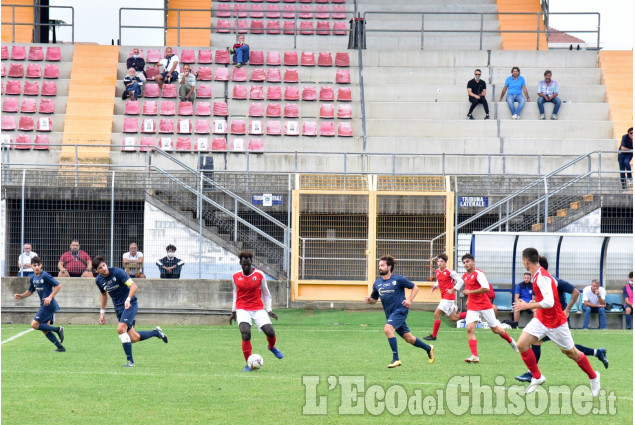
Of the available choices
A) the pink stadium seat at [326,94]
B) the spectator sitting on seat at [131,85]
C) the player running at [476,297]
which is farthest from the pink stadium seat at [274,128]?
the player running at [476,297]

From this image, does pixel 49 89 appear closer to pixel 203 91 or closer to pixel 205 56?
pixel 203 91

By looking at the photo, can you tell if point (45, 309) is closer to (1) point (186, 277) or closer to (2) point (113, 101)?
(1) point (186, 277)

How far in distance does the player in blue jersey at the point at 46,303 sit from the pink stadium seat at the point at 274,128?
15.2 meters

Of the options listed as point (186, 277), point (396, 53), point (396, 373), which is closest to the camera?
point (396, 373)

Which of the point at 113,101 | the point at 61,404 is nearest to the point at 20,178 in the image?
the point at 113,101

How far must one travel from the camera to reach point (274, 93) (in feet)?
115

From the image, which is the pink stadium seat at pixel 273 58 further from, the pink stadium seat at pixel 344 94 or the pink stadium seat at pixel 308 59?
the pink stadium seat at pixel 344 94

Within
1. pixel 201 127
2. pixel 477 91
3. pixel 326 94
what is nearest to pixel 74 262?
pixel 201 127

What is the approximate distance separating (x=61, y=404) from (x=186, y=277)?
1392 cm

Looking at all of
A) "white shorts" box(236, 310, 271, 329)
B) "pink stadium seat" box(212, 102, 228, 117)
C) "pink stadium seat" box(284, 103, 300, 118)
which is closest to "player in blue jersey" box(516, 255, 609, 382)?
"white shorts" box(236, 310, 271, 329)

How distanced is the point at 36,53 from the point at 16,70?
3.85 ft

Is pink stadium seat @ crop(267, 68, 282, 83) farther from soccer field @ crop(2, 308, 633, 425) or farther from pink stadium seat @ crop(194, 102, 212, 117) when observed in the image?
soccer field @ crop(2, 308, 633, 425)

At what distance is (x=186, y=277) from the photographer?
25.7m

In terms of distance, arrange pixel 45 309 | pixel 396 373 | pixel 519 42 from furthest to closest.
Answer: pixel 519 42 → pixel 45 309 → pixel 396 373
